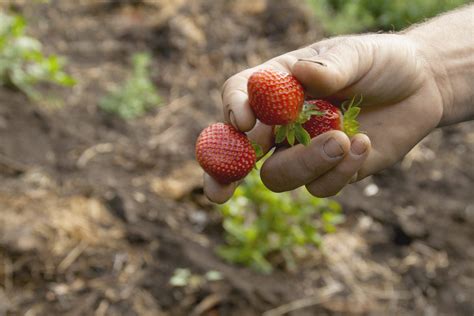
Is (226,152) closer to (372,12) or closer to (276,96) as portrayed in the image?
(276,96)

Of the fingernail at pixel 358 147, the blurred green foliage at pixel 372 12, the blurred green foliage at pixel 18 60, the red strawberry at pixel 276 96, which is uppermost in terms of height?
the red strawberry at pixel 276 96

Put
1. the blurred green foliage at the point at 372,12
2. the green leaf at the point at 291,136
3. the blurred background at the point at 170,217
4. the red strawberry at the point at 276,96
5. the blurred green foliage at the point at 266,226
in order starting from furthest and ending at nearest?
the blurred green foliage at the point at 372,12 < the blurred green foliage at the point at 266,226 < the blurred background at the point at 170,217 < the green leaf at the point at 291,136 < the red strawberry at the point at 276,96

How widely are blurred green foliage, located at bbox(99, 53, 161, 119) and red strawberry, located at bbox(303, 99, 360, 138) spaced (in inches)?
95.1

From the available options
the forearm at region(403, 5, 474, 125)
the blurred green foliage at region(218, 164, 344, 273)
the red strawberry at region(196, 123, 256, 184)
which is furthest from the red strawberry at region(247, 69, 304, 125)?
the blurred green foliage at region(218, 164, 344, 273)

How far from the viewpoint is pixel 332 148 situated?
1.68 m

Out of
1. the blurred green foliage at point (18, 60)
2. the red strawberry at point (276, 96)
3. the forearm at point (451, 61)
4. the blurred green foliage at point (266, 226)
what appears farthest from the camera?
the blurred green foliage at point (18, 60)

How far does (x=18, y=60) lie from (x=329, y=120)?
2493 millimetres

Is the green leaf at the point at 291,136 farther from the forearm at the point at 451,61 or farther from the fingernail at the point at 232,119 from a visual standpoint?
the forearm at the point at 451,61

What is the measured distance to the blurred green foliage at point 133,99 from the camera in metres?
3.96

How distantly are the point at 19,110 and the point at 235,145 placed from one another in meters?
2.27

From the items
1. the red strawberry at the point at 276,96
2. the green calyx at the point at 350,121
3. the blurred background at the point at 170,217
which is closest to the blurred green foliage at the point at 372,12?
the blurred background at the point at 170,217

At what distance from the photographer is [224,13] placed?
18.4ft

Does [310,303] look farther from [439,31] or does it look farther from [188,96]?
[188,96]

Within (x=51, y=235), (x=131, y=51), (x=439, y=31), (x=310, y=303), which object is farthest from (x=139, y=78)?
(x=439, y=31)
